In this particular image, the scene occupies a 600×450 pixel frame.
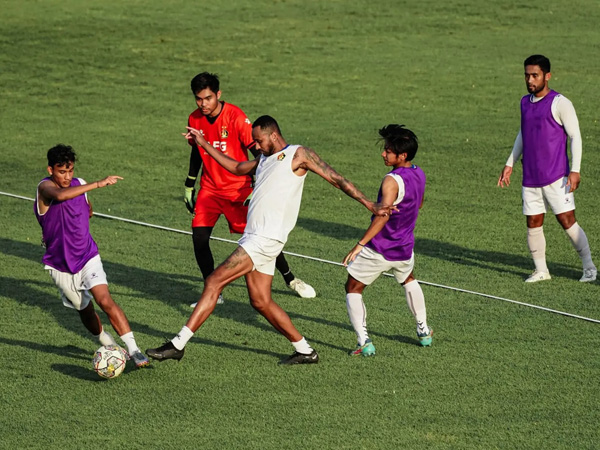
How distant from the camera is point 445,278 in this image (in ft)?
38.9

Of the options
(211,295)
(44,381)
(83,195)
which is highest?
(83,195)

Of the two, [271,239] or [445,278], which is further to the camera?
[445,278]

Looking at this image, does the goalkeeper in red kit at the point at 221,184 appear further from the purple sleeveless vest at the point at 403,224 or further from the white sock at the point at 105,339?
the purple sleeveless vest at the point at 403,224

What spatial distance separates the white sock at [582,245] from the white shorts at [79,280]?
542 cm

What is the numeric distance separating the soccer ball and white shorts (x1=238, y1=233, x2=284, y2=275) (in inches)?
52.0

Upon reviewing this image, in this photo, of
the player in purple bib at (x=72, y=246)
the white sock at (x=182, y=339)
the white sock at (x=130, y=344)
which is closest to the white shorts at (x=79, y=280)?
the player in purple bib at (x=72, y=246)

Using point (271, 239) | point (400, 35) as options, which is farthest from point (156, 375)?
point (400, 35)

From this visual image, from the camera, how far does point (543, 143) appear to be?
1152cm

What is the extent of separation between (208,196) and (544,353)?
385 cm

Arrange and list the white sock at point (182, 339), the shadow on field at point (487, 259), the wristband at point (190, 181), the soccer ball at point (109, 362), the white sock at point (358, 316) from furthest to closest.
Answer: the shadow on field at point (487, 259)
the wristband at point (190, 181)
the white sock at point (358, 316)
the white sock at point (182, 339)
the soccer ball at point (109, 362)

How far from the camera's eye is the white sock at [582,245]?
11641 mm

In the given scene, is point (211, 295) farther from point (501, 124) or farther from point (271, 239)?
point (501, 124)

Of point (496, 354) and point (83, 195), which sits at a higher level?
point (83, 195)

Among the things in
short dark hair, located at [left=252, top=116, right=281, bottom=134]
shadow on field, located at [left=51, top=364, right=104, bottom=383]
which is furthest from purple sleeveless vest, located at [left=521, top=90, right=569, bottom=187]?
shadow on field, located at [left=51, top=364, right=104, bottom=383]
